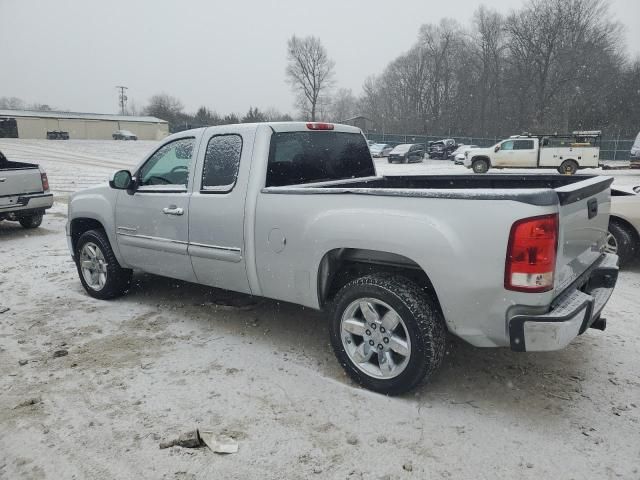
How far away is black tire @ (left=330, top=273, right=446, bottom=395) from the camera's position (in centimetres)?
293

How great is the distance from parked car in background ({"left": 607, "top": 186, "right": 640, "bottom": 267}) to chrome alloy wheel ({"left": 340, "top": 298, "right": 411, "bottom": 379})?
4.21 m

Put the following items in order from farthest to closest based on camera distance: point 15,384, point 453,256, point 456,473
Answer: point 15,384, point 453,256, point 456,473

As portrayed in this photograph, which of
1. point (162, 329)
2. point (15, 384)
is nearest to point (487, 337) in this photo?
point (162, 329)

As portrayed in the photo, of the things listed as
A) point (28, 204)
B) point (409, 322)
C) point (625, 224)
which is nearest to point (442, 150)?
point (625, 224)

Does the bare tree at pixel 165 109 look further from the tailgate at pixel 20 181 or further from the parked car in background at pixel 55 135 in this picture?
the tailgate at pixel 20 181

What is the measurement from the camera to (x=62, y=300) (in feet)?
17.2

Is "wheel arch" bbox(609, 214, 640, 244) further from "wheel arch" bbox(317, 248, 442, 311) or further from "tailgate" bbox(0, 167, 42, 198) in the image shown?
"tailgate" bbox(0, 167, 42, 198)

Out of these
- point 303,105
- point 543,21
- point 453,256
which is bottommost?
point 453,256

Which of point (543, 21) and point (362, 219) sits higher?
point (543, 21)

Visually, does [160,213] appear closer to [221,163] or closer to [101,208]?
[221,163]

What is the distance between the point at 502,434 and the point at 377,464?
0.79m

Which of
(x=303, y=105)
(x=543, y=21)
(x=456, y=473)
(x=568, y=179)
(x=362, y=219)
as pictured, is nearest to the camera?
(x=456, y=473)

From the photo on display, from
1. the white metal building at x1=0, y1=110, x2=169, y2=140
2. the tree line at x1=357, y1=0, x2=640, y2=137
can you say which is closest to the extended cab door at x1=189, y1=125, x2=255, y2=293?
the tree line at x1=357, y1=0, x2=640, y2=137

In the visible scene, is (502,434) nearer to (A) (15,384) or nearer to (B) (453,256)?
(B) (453,256)
